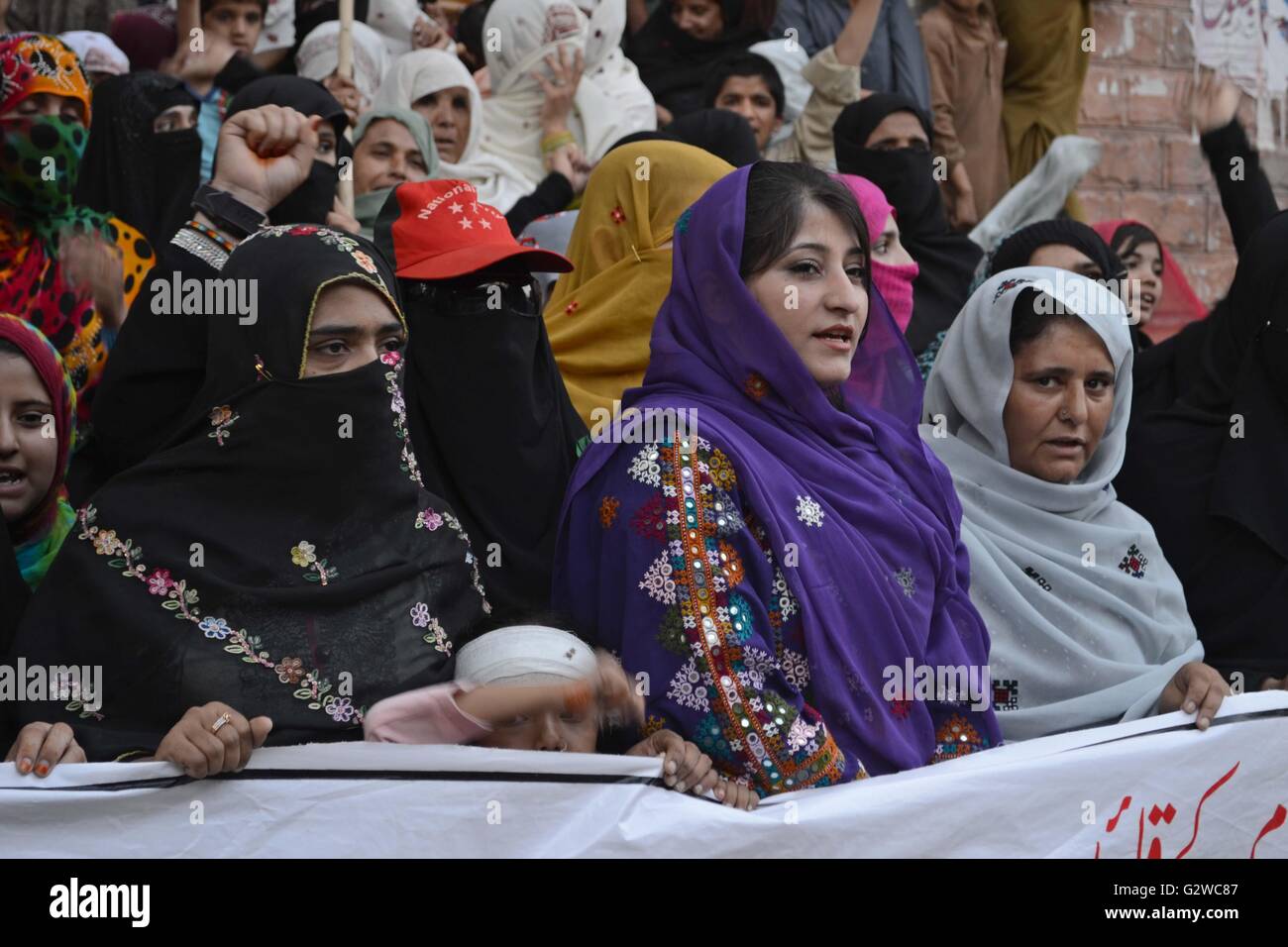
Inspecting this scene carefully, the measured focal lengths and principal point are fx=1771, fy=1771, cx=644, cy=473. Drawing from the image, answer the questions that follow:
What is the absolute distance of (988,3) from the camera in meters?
6.86

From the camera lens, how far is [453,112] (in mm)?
5691

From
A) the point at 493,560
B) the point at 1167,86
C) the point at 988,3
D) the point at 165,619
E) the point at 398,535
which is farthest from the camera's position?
the point at 1167,86

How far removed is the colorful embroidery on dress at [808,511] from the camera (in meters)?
2.80

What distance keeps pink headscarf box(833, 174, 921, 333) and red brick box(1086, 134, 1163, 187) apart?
3.66m

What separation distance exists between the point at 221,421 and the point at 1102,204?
5.49 m

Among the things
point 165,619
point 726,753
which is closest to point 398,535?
point 165,619

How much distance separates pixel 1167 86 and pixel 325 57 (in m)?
3.86

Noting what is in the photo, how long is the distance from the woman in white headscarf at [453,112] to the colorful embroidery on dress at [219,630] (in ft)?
10.1

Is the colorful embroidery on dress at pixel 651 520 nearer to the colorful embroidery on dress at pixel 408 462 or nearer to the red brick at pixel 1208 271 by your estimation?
the colorful embroidery on dress at pixel 408 462

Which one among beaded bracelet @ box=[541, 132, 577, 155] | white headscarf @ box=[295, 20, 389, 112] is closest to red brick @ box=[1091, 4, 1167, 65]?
beaded bracelet @ box=[541, 132, 577, 155]

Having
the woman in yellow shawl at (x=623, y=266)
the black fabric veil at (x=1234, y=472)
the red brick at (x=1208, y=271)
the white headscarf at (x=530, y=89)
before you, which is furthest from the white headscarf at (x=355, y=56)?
the red brick at (x=1208, y=271)

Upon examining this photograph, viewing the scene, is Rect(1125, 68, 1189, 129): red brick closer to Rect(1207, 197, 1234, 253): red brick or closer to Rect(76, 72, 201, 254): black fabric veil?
Rect(1207, 197, 1234, 253): red brick

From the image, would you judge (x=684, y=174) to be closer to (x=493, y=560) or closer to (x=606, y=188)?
(x=606, y=188)

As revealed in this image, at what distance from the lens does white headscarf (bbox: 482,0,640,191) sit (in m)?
5.88
